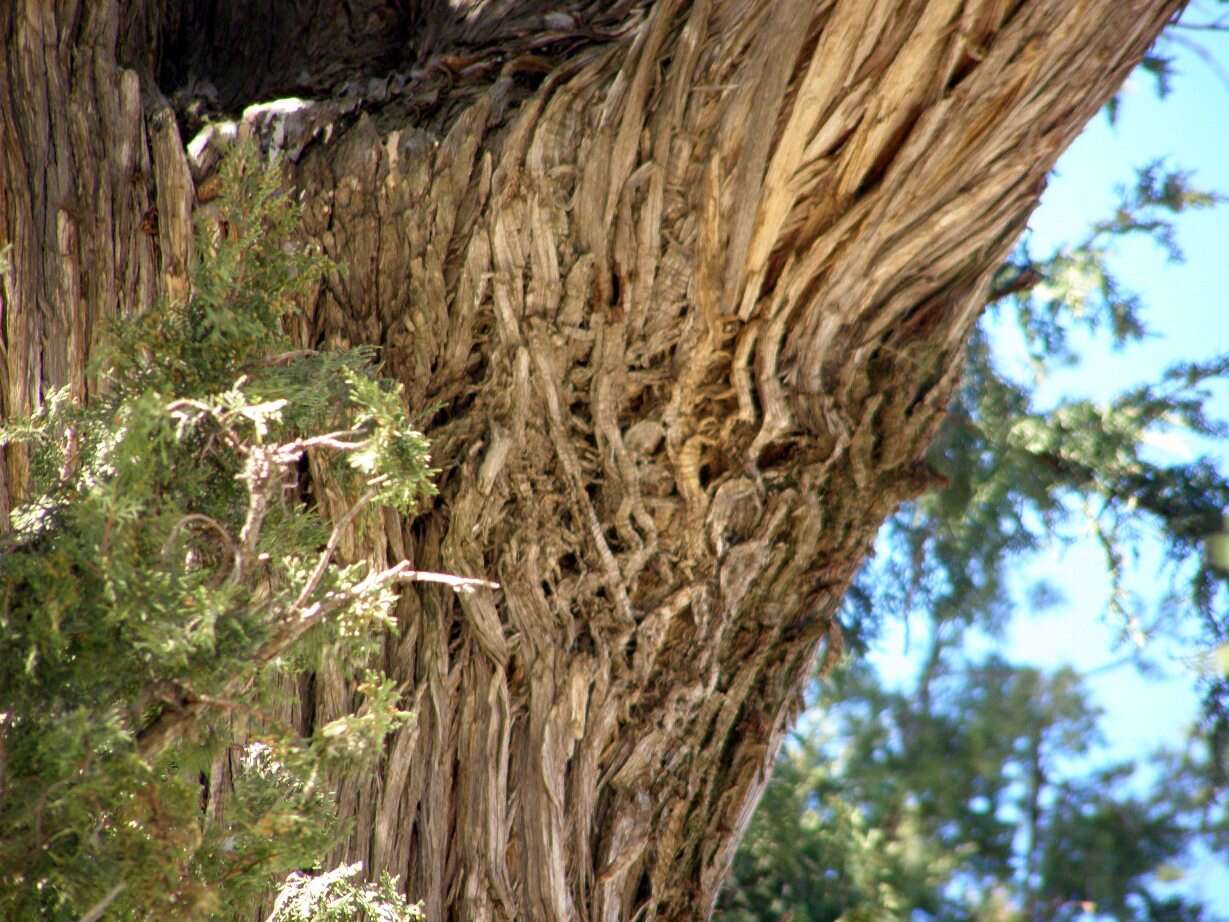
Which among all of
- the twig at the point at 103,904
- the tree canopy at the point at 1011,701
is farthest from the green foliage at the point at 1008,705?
the twig at the point at 103,904

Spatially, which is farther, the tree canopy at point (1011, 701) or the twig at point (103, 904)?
the tree canopy at point (1011, 701)

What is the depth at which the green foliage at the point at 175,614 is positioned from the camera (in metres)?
1.38

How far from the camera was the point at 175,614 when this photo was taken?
1.40 meters

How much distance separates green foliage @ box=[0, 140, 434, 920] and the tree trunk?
59cm

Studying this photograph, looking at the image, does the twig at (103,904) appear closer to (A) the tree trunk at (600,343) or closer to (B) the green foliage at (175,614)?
(B) the green foliage at (175,614)

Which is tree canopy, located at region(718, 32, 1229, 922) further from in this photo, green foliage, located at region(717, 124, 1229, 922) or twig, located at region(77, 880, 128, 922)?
twig, located at region(77, 880, 128, 922)

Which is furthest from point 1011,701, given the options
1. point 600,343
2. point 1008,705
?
point 600,343

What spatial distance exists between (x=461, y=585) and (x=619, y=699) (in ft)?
2.54

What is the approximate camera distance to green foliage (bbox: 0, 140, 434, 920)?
1.38 metres

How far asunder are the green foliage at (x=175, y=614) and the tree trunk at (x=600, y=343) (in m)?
0.59

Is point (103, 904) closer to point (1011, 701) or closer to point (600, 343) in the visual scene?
point (600, 343)

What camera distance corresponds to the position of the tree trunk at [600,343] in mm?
2172

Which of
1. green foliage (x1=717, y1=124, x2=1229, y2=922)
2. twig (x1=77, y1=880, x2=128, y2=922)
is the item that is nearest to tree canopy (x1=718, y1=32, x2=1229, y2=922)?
green foliage (x1=717, y1=124, x2=1229, y2=922)

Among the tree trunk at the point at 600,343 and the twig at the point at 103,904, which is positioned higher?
the tree trunk at the point at 600,343
